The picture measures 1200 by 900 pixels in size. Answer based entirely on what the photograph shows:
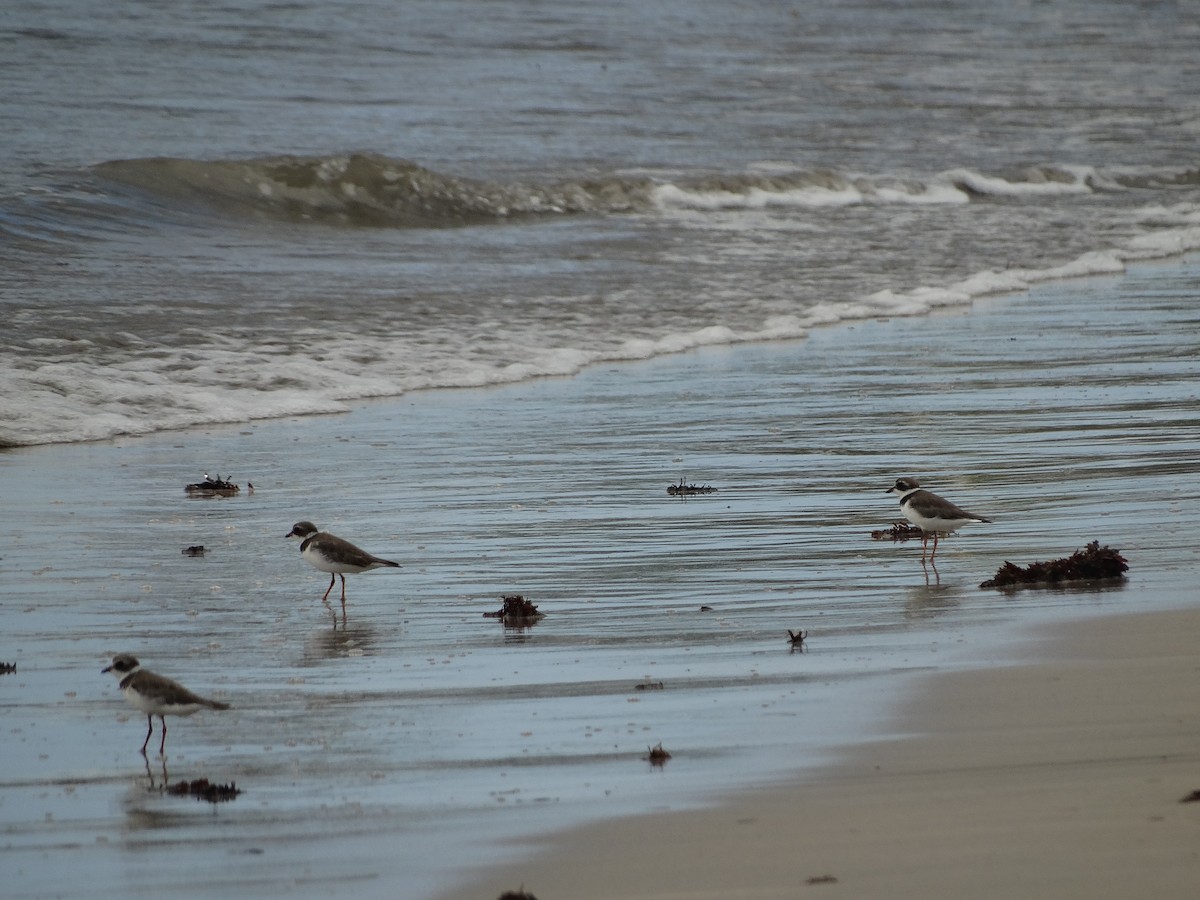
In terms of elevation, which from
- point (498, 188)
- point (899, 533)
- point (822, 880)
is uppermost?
point (498, 188)

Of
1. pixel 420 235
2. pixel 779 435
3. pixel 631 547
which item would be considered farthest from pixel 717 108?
pixel 631 547

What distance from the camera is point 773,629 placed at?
21.0 feet

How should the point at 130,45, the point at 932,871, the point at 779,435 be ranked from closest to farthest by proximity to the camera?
the point at 932,871 → the point at 779,435 → the point at 130,45

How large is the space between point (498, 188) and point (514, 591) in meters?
18.3

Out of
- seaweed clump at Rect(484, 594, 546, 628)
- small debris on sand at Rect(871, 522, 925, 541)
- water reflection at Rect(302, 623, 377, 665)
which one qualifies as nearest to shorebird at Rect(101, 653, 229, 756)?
water reflection at Rect(302, 623, 377, 665)

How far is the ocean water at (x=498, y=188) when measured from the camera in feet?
46.6

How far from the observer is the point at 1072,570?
689cm

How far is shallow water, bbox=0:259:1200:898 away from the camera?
470 cm

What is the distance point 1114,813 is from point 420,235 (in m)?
18.6

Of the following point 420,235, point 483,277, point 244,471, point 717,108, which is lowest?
point 244,471

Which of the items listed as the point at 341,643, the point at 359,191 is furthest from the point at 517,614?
the point at 359,191

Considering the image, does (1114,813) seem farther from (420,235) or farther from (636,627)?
(420,235)

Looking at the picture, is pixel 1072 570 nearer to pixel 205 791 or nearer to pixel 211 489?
pixel 205 791

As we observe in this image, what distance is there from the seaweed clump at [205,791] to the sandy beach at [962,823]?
1.04 metres
